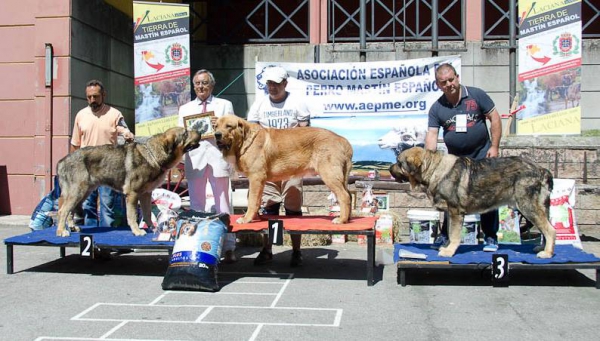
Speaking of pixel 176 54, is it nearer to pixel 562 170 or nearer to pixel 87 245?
pixel 87 245

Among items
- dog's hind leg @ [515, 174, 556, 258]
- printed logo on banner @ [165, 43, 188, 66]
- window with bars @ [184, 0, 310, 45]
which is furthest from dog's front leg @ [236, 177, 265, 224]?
window with bars @ [184, 0, 310, 45]

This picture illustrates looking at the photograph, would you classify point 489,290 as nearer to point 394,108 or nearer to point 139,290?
point 139,290

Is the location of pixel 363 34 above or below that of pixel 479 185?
above

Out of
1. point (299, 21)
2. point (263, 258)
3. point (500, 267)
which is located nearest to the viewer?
point (500, 267)

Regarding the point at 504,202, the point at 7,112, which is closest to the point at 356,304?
the point at 504,202

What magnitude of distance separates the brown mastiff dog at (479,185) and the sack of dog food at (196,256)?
1.93 metres

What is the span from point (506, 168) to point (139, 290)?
376 cm

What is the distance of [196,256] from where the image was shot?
5816mm

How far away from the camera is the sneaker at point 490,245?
21.0 ft

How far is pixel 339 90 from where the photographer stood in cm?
1105

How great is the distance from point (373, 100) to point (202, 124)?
15.7ft

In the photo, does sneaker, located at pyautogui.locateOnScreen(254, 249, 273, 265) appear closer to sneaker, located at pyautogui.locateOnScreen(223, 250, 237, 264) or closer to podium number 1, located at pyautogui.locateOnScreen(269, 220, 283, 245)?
sneaker, located at pyautogui.locateOnScreen(223, 250, 237, 264)

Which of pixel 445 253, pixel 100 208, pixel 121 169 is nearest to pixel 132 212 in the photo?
pixel 121 169

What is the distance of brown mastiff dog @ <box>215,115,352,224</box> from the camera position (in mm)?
6258
